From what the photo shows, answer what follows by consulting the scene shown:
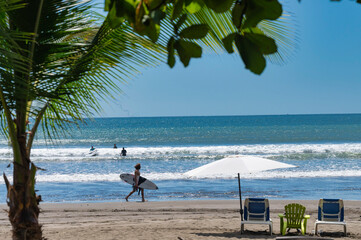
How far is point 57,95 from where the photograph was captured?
16.6ft

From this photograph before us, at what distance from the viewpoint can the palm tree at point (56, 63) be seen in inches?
189

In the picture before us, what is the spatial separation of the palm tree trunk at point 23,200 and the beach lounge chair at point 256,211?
589cm

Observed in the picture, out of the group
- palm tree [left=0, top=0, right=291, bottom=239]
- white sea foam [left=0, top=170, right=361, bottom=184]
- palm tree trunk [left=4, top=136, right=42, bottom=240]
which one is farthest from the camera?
white sea foam [left=0, top=170, right=361, bottom=184]

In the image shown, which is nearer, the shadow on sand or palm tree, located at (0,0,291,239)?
palm tree, located at (0,0,291,239)

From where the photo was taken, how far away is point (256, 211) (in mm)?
10336

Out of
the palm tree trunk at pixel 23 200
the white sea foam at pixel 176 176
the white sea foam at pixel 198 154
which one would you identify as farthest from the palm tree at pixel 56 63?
the white sea foam at pixel 198 154

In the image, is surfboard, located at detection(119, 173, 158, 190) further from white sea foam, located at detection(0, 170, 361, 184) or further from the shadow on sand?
the shadow on sand

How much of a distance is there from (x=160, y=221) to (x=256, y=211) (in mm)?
2736

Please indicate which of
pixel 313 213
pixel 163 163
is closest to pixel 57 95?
pixel 313 213

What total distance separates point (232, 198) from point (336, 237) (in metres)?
6.33

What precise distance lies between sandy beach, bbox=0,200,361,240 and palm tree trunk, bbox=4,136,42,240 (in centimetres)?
493

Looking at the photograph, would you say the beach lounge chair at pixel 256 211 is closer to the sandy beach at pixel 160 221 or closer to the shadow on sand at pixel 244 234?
the shadow on sand at pixel 244 234

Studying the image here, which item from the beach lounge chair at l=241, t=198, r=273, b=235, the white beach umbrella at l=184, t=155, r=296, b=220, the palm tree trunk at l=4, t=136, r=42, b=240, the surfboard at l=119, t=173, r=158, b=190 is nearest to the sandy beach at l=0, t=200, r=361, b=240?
the beach lounge chair at l=241, t=198, r=273, b=235

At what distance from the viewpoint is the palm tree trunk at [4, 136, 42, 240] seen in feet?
16.6
